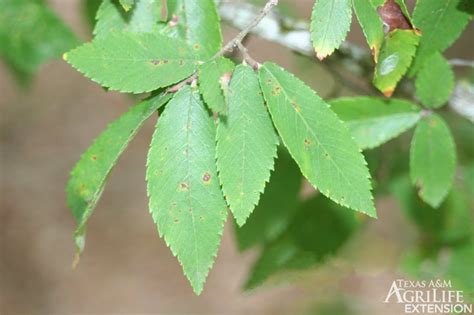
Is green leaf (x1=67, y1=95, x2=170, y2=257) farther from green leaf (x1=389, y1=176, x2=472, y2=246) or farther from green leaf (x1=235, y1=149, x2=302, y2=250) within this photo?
green leaf (x1=389, y1=176, x2=472, y2=246)

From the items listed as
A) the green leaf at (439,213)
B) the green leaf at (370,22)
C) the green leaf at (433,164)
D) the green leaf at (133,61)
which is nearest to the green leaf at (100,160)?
the green leaf at (133,61)

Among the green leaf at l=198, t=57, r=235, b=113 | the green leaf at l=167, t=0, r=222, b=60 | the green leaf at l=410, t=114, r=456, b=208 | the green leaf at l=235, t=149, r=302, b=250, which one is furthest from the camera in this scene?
the green leaf at l=235, t=149, r=302, b=250

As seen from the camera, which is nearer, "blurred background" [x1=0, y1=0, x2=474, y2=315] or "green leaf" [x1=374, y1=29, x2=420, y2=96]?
"green leaf" [x1=374, y1=29, x2=420, y2=96]

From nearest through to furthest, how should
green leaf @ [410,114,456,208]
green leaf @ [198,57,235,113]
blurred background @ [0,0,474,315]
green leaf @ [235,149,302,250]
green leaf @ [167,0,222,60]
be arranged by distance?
green leaf @ [198,57,235,113]
green leaf @ [167,0,222,60]
green leaf @ [410,114,456,208]
green leaf @ [235,149,302,250]
blurred background @ [0,0,474,315]

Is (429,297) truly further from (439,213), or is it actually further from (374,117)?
(374,117)

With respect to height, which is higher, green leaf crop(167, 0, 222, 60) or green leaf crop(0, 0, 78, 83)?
green leaf crop(167, 0, 222, 60)

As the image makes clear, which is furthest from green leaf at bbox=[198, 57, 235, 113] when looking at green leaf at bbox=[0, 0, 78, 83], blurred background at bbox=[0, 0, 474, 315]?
blurred background at bbox=[0, 0, 474, 315]

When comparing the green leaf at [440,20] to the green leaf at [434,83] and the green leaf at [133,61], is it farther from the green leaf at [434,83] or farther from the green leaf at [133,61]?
the green leaf at [133,61]
